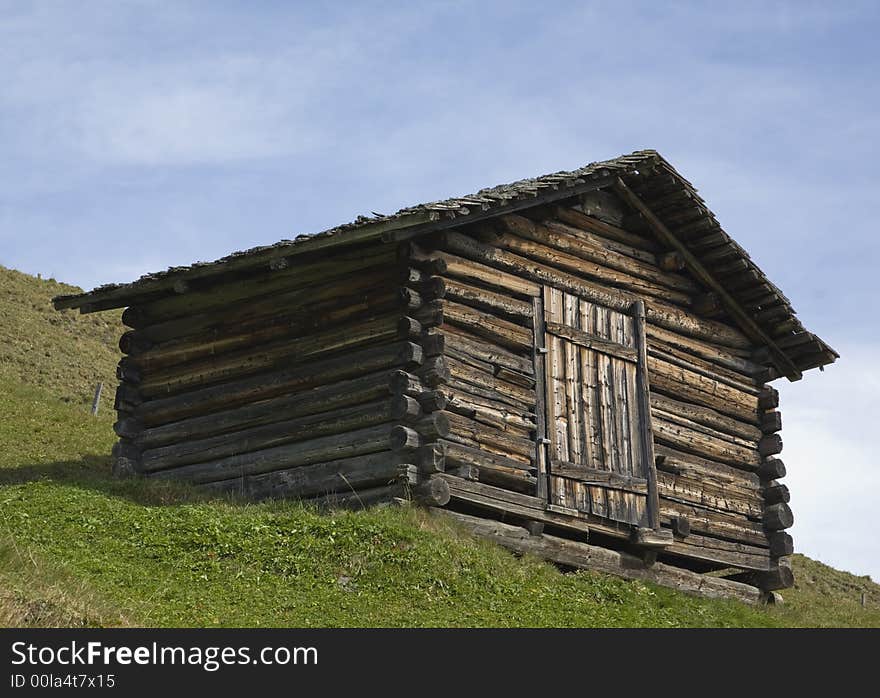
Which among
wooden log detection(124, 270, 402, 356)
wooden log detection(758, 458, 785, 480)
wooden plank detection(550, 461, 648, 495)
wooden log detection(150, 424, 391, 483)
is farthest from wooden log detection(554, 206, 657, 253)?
wooden log detection(150, 424, 391, 483)

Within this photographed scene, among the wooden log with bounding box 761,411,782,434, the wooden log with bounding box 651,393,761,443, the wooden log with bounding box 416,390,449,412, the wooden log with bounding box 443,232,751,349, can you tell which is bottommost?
the wooden log with bounding box 416,390,449,412

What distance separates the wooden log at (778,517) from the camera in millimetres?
19109

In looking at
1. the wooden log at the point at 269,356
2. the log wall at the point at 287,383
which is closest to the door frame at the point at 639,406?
the log wall at the point at 287,383

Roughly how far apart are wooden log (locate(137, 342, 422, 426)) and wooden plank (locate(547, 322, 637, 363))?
8.37 feet

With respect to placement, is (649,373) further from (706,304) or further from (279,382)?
(279,382)

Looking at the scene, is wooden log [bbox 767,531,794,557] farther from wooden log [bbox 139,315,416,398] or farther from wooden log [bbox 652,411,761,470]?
wooden log [bbox 139,315,416,398]

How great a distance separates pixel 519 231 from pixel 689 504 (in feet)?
16.2

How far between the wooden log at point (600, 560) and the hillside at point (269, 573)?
1.84 ft

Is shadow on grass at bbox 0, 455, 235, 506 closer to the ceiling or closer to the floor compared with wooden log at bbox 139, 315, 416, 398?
closer to the floor

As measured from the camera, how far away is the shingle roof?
596 inches

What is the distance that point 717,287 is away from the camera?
19.5 metres
